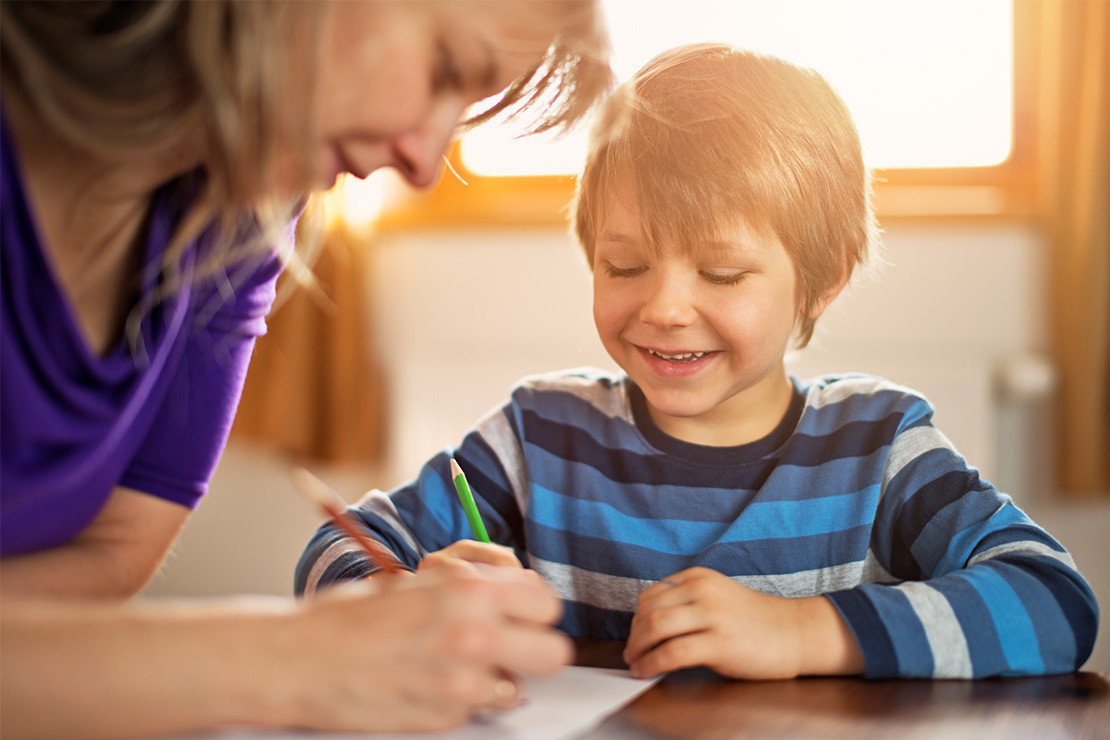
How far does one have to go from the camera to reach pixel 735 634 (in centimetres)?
66

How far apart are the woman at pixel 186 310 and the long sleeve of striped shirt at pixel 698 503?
0.63 ft

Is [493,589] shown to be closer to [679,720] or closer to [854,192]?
[679,720]

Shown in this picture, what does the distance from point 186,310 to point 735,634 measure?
46cm

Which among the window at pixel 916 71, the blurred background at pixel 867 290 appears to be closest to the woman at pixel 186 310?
the blurred background at pixel 867 290

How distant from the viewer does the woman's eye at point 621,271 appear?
0.92m

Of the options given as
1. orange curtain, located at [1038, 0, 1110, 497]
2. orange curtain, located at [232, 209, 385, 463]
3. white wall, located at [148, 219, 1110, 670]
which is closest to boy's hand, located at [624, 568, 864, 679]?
white wall, located at [148, 219, 1110, 670]

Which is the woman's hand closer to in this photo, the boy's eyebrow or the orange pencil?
the orange pencil

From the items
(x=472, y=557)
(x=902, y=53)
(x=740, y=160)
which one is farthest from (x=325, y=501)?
(x=902, y=53)

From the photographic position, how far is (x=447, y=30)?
0.62 metres

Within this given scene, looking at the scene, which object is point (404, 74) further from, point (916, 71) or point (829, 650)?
point (916, 71)

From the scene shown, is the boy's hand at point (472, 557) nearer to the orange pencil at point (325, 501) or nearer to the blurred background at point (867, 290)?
the orange pencil at point (325, 501)

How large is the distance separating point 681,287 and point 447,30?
341 millimetres

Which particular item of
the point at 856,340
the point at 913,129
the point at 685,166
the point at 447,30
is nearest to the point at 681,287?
the point at 685,166

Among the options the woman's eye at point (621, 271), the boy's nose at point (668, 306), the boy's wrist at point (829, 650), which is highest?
the woman's eye at point (621, 271)
